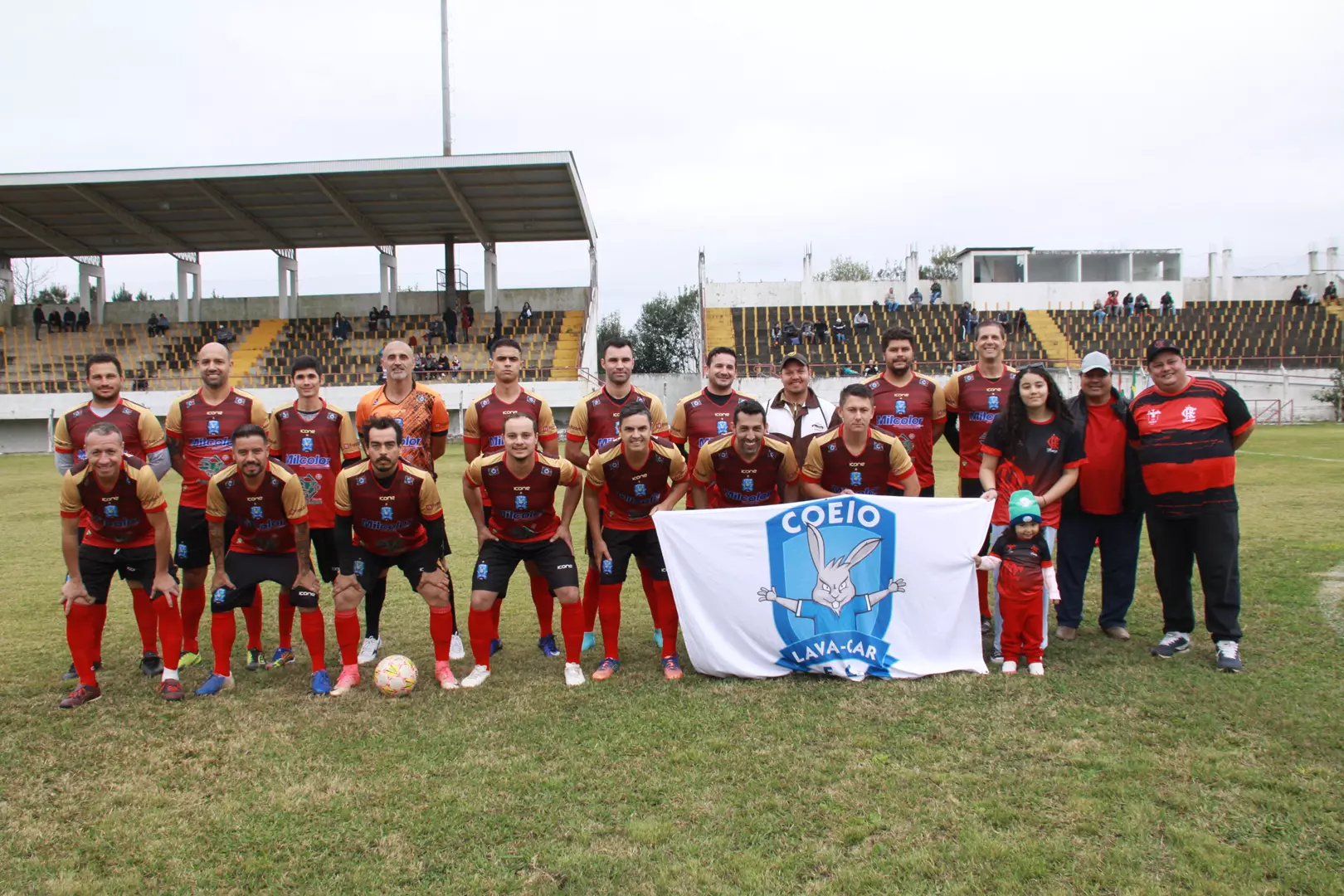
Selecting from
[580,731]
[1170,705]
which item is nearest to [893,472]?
[1170,705]

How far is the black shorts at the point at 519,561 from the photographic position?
5.45 meters

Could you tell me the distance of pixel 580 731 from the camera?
4.44 metres

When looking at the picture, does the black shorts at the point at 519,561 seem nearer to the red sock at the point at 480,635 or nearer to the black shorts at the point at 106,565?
the red sock at the point at 480,635

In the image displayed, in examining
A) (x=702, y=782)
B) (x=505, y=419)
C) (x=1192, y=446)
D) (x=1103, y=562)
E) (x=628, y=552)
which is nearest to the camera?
→ (x=702, y=782)

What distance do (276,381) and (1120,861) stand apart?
3287 centimetres

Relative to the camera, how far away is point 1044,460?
18.2 feet

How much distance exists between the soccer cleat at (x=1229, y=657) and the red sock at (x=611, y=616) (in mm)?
3505

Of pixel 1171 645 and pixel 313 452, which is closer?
pixel 1171 645

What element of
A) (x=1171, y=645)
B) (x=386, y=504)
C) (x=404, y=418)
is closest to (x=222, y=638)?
(x=386, y=504)

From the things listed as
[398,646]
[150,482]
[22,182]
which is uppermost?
[22,182]

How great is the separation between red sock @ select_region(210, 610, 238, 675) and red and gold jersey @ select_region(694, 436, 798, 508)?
2.96 metres

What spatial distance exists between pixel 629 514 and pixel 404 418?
1.73 meters

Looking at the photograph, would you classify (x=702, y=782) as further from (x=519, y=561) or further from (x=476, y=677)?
(x=519, y=561)

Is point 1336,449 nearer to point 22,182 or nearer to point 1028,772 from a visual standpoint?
point 1028,772
